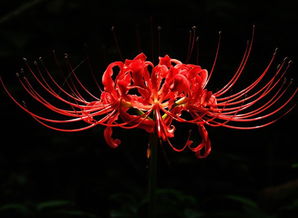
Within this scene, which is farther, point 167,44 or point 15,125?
point 15,125

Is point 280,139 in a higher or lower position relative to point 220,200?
higher

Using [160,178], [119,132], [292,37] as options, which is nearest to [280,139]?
[292,37]

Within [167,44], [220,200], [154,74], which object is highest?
[167,44]

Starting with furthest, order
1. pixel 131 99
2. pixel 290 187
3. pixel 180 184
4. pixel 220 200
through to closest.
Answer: pixel 180 184, pixel 220 200, pixel 290 187, pixel 131 99

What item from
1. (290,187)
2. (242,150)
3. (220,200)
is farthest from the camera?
(242,150)

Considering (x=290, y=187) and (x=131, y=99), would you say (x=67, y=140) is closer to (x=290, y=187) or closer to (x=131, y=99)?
(x=290, y=187)

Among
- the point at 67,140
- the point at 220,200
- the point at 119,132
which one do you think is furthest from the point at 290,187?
the point at 67,140
